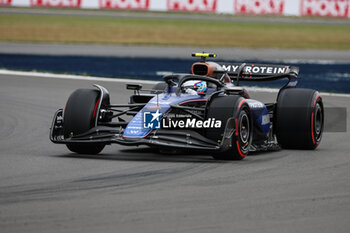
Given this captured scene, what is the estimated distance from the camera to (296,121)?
423 inches

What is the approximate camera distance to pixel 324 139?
39.9ft

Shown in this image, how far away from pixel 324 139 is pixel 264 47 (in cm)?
1916

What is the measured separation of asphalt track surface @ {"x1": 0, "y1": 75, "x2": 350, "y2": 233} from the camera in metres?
6.27

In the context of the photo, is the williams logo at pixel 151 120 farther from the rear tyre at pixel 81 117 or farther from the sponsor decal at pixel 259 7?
the sponsor decal at pixel 259 7

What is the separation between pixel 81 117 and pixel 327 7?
3228cm

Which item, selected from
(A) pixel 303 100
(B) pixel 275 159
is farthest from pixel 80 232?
(A) pixel 303 100

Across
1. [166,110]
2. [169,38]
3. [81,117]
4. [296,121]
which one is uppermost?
[166,110]

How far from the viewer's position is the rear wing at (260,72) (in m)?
12.0

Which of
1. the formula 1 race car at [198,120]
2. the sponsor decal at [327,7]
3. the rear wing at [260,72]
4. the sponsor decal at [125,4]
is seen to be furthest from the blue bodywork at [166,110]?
the sponsor decal at [125,4]

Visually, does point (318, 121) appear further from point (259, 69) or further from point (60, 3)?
point (60, 3)

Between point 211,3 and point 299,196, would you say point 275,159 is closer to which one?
point 299,196

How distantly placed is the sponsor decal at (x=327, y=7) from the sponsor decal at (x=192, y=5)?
473cm

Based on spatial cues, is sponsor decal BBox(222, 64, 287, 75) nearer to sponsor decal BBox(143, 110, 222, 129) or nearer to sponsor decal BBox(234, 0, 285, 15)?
sponsor decal BBox(143, 110, 222, 129)

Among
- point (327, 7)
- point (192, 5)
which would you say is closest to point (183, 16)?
point (192, 5)
